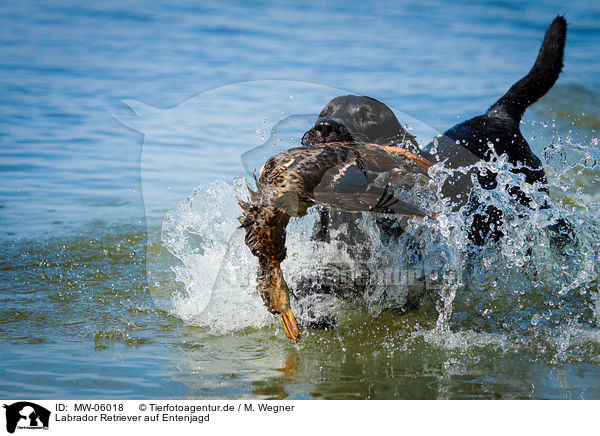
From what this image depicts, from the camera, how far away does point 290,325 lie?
2.96 meters

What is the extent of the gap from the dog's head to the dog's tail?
127 centimetres

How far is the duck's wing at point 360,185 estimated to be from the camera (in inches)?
108

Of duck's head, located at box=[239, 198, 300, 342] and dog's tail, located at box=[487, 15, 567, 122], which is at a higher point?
dog's tail, located at box=[487, 15, 567, 122]

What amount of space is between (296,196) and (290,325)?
2.12 feet

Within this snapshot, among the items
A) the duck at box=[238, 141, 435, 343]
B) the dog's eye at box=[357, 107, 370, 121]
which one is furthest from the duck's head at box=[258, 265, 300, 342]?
the dog's eye at box=[357, 107, 370, 121]

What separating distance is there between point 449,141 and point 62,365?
9.04ft

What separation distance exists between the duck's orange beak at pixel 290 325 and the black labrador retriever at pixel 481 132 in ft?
2.85

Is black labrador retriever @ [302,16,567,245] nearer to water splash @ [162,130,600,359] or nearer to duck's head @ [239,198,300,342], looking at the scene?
water splash @ [162,130,600,359]

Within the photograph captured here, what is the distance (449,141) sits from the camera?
418cm

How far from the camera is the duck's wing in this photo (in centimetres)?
275
